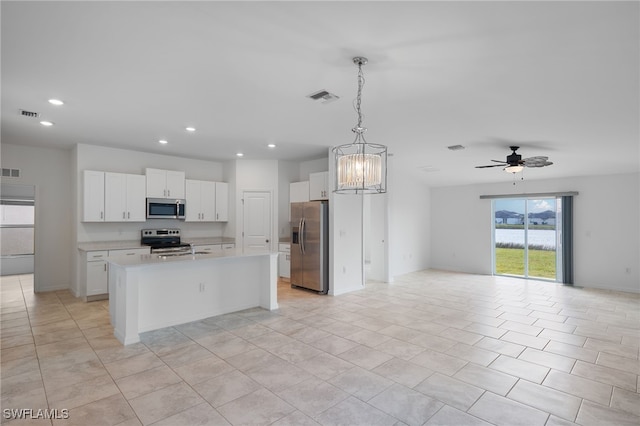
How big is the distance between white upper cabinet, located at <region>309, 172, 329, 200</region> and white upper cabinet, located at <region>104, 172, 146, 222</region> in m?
3.26

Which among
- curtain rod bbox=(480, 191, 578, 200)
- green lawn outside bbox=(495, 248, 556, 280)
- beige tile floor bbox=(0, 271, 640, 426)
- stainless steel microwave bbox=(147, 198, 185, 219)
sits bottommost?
beige tile floor bbox=(0, 271, 640, 426)

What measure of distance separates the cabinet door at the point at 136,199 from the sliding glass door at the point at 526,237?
26.7 feet

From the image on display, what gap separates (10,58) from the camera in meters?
2.67

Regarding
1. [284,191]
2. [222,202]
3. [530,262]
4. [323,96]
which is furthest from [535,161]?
[222,202]

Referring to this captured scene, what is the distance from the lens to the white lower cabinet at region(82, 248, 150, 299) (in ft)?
17.7

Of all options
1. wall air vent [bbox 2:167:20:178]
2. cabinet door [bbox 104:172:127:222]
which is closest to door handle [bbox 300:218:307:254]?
cabinet door [bbox 104:172:127:222]

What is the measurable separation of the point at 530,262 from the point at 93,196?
30.8 ft

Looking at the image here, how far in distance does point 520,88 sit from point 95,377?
4788 millimetres

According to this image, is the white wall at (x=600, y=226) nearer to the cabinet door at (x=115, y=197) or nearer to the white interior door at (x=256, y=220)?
the white interior door at (x=256, y=220)

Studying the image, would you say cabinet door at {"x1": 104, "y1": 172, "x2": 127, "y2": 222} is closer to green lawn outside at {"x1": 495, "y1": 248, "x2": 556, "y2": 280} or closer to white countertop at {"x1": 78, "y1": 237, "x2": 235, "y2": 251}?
white countertop at {"x1": 78, "y1": 237, "x2": 235, "y2": 251}

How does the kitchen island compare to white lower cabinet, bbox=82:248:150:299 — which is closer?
the kitchen island

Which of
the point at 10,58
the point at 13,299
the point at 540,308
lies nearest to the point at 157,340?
the point at 10,58

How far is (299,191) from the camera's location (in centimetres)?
710

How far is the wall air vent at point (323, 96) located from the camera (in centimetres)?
335
